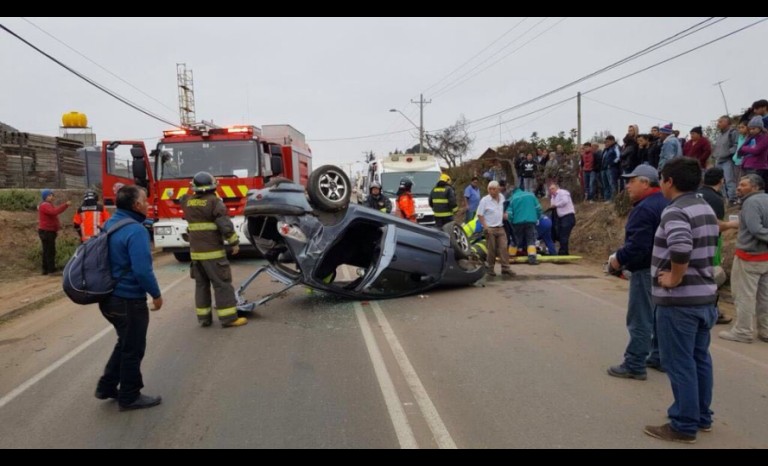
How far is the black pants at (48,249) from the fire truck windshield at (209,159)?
2531mm

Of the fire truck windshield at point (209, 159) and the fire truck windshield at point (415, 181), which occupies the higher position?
the fire truck windshield at point (209, 159)

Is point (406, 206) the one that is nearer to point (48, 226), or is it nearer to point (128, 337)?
point (48, 226)

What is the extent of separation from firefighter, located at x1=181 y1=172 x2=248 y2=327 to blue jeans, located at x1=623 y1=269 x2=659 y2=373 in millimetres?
4281

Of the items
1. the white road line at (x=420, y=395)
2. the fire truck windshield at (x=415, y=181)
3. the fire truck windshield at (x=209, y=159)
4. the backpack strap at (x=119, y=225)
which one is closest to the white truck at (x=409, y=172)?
the fire truck windshield at (x=415, y=181)

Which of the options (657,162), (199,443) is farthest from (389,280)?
(657,162)

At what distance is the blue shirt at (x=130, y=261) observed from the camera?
4.02 metres

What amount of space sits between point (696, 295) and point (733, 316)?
13.3ft

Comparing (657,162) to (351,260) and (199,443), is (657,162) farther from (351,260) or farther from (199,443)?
(199,443)

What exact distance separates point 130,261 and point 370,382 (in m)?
2.14

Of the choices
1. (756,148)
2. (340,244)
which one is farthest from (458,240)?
(756,148)

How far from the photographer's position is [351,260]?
8227mm

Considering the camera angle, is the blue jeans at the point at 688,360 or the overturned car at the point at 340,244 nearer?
the blue jeans at the point at 688,360

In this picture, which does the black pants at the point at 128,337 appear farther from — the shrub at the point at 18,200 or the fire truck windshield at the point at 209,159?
the shrub at the point at 18,200

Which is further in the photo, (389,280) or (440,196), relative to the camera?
(440,196)
